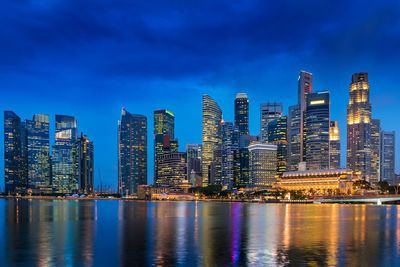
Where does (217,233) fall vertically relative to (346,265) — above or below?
below

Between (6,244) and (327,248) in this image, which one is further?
(6,244)

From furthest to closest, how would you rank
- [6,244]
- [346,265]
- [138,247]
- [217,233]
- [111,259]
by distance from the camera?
1. [217,233]
2. [6,244]
3. [138,247]
4. [111,259]
5. [346,265]

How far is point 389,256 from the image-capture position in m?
43.8

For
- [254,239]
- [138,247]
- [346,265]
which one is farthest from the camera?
[254,239]

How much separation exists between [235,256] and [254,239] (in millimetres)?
16051

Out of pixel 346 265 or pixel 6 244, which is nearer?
pixel 346 265

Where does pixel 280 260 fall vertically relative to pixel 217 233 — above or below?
above

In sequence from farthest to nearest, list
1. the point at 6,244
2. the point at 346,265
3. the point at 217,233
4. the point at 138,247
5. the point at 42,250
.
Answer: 1. the point at 217,233
2. the point at 6,244
3. the point at 138,247
4. the point at 42,250
5. the point at 346,265

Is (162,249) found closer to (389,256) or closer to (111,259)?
(111,259)

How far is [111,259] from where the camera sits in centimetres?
4188

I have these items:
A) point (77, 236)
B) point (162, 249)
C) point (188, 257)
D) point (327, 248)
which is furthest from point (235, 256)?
point (77, 236)

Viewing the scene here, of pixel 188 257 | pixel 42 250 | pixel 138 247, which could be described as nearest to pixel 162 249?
pixel 138 247

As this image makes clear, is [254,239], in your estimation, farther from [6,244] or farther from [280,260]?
[6,244]

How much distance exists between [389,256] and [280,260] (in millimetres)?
13707
